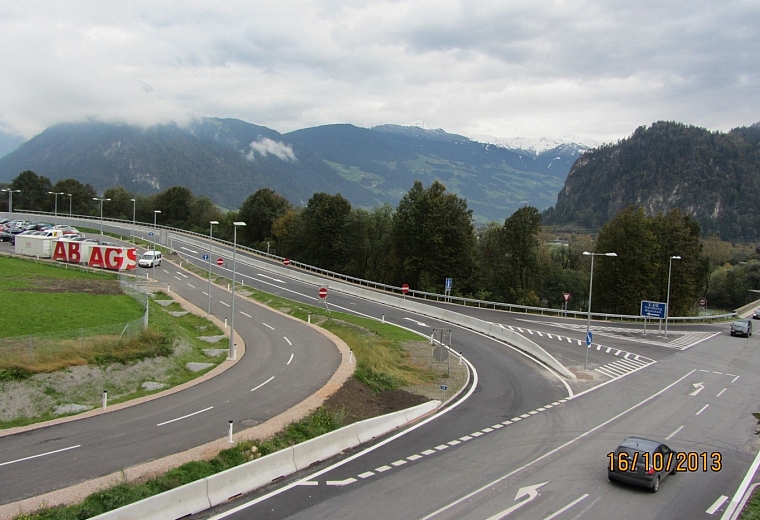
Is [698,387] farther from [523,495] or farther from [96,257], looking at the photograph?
[96,257]

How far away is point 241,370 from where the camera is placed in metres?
29.7

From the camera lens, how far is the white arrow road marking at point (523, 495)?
14.3 metres

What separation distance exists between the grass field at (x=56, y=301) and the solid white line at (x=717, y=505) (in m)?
30.2

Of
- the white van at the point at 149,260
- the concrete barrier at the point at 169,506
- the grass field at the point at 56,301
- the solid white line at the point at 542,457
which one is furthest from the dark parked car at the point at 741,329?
the white van at the point at 149,260

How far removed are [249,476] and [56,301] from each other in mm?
Answer: 28218

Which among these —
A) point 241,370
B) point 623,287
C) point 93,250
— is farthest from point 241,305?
point 623,287

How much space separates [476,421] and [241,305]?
117ft

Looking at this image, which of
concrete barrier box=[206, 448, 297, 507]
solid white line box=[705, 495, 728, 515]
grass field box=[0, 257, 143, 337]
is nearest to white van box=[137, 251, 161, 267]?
grass field box=[0, 257, 143, 337]

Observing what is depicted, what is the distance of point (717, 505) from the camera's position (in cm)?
1558

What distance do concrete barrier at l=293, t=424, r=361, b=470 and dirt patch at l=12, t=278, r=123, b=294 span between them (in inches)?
1248

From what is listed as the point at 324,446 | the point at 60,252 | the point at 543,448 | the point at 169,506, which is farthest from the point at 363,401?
the point at 60,252

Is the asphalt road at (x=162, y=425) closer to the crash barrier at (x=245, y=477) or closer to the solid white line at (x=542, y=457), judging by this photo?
the crash barrier at (x=245, y=477)

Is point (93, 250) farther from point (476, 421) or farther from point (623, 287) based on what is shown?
point (623, 287)

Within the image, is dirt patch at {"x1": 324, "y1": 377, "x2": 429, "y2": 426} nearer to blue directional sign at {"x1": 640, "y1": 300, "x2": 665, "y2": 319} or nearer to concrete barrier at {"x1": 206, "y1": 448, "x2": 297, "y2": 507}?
concrete barrier at {"x1": 206, "y1": 448, "x2": 297, "y2": 507}
